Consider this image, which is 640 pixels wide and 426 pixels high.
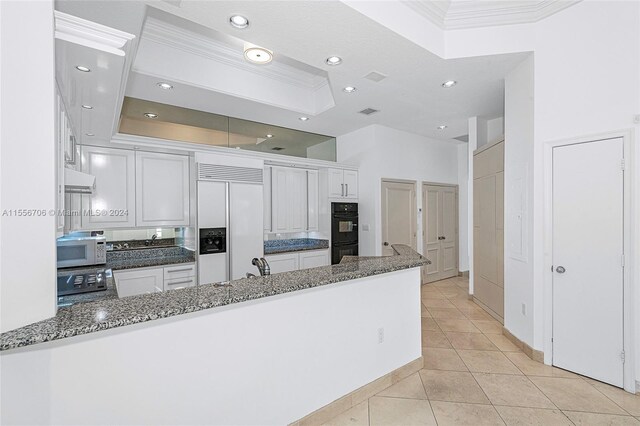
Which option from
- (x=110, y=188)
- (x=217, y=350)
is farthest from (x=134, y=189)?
(x=217, y=350)

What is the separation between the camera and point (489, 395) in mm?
2373

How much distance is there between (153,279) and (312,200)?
2.67 meters

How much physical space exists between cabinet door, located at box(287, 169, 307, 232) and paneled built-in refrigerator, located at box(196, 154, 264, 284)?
0.67 m

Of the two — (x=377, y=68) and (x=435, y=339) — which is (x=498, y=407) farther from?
(x=377, y=68)

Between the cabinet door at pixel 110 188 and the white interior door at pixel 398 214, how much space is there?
381 cm

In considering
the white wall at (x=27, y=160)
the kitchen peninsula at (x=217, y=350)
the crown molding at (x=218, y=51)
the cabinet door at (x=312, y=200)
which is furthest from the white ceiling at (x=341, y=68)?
the kitchen peninsula at (x=217, y=350)

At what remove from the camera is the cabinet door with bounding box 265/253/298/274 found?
457cm

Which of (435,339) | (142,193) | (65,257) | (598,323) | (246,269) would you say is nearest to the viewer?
(598,323)

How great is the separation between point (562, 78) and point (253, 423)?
3678mm

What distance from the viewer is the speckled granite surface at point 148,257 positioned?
11.9 feet

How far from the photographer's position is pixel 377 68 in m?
3.14

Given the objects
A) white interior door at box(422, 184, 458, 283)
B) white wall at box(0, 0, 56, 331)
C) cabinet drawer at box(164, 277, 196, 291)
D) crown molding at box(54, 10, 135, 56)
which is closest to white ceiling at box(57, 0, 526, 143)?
crown molding at box(54, 10, 135, 56)

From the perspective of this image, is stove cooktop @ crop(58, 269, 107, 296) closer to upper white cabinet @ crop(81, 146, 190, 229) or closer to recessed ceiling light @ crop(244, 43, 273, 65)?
upper white cabinet @ crop(81, 146, 190, 229)

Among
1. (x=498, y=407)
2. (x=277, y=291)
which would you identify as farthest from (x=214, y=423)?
(x=498, y=407)
